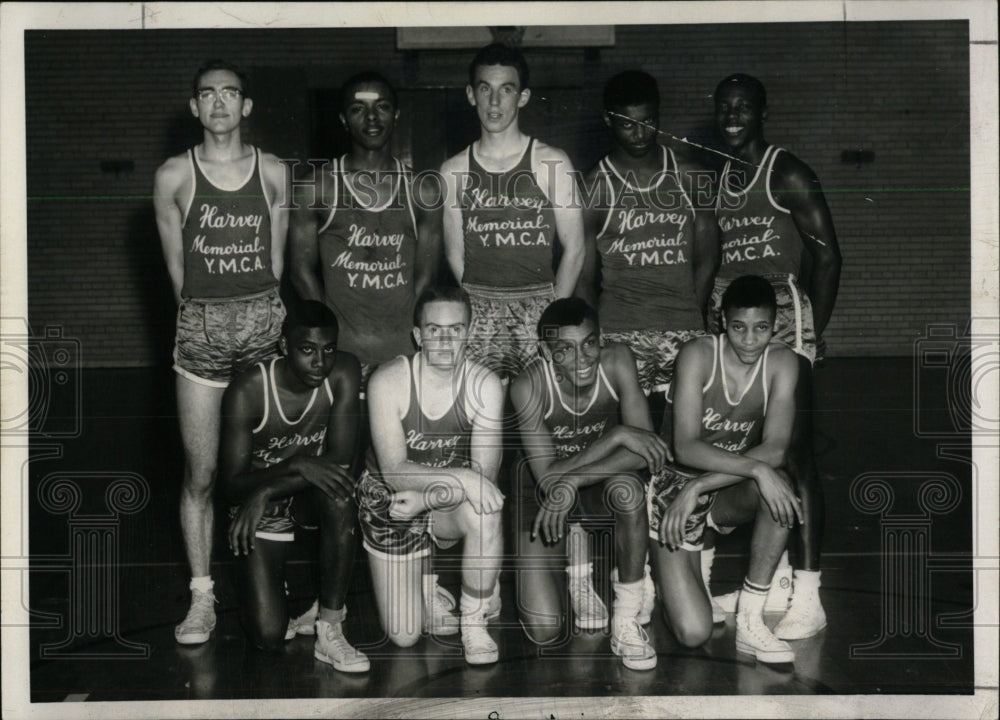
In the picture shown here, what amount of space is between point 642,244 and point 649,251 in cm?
4

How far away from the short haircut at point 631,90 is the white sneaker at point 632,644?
6.44ft

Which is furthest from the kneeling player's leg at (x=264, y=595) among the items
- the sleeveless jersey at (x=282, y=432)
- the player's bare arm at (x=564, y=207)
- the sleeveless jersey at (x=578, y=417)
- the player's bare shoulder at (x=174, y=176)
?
the player's bare arm at (x=564, y=207)

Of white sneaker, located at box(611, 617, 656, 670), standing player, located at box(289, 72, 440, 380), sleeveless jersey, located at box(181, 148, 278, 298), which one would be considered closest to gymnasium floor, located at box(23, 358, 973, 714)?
white sneaker, located at box(611, 617, 656, 670)

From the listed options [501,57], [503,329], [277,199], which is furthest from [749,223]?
[277,199]

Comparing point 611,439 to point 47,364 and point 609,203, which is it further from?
point 47,364

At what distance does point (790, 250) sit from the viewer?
4.37 metres

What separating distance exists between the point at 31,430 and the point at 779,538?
9.54ft

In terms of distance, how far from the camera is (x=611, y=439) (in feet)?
14.2

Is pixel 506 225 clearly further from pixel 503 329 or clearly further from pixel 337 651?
pixel 337 651

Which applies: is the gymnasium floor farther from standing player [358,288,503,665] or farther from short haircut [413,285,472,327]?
short haircut [413,285,472,327]

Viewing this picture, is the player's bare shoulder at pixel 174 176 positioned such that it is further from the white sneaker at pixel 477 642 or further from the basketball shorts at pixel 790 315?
the basketball shorts at pixel 790 315

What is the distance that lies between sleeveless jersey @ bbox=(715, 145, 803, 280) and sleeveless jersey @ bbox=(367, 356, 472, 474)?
1109 millimetres

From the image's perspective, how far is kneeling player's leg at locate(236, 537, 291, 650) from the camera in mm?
4289

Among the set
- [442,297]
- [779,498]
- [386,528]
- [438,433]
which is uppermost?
[442,297]
